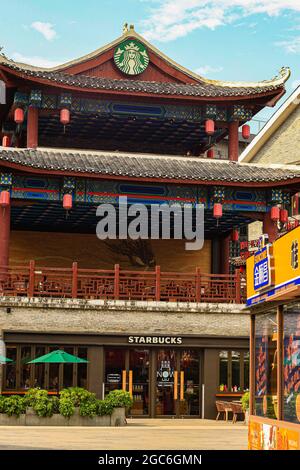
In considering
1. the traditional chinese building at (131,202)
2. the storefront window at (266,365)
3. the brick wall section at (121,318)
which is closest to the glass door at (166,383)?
the traditional chinese building at (131,202)

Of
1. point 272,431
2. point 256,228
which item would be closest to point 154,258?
point 256,228

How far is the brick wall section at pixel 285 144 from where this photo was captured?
161 feet

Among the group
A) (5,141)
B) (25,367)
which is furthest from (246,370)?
(5,141)

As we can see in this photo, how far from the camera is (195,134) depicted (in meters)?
37.9

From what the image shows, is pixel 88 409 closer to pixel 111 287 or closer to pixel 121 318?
pixel 121 318

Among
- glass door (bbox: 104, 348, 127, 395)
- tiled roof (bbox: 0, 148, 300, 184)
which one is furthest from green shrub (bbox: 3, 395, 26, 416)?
tiled roof (bbox: 0, 148, 300, 184)

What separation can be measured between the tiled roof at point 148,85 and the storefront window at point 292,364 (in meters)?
22.2

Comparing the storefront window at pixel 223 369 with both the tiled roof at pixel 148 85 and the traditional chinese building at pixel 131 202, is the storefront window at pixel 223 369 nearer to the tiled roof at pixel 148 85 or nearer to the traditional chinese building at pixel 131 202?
the traditional chinese building at pixel 131 202

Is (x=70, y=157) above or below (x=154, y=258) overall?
above

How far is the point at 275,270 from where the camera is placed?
13.6m

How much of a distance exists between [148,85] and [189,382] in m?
12.1

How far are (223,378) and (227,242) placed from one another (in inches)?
366

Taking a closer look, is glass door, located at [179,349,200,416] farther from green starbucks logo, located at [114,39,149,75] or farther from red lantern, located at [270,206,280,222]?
green starbucks logo, located at [114,39,149,75]

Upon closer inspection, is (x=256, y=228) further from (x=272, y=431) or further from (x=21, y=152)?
(x=272, y=431)
